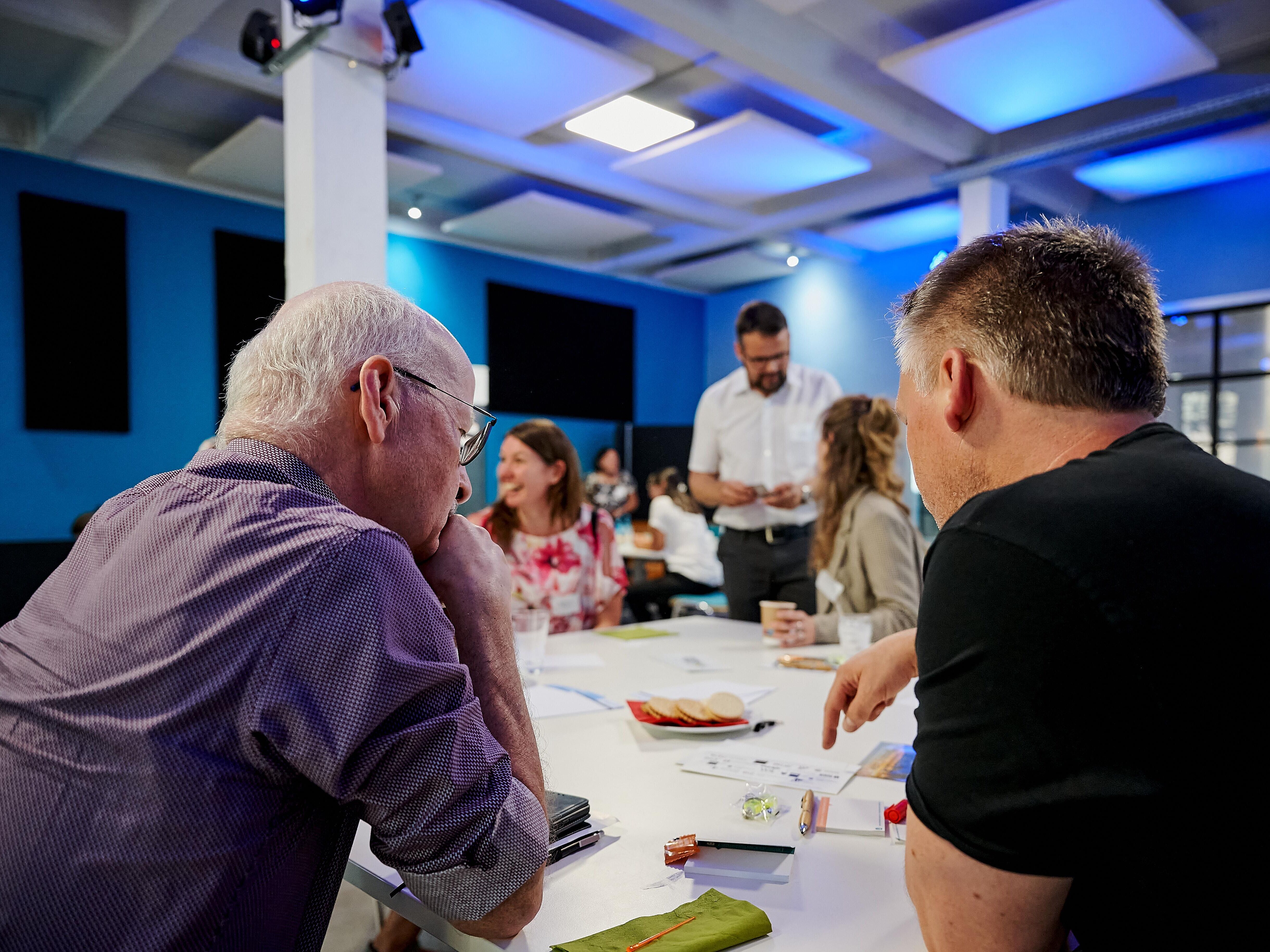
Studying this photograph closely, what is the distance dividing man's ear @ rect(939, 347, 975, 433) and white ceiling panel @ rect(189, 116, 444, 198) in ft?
16.0

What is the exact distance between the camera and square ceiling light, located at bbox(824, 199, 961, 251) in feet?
22.2

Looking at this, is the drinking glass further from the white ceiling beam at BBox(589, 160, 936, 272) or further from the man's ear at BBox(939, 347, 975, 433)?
the white ceiling beam at BBox(589, 160, 936, 272)

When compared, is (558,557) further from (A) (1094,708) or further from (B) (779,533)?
(A) (1094,708)

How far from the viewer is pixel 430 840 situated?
2.58ft

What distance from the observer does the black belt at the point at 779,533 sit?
370cm

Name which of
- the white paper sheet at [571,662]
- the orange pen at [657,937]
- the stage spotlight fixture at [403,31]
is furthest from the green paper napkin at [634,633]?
the stage spotlight fixture at [403,31]

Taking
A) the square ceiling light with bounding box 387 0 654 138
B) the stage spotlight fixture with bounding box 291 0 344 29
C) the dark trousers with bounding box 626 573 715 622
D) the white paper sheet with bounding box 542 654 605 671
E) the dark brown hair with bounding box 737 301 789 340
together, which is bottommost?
the dark trousers with bounding box 626 573 715 622

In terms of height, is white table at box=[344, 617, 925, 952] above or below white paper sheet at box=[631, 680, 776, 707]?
above

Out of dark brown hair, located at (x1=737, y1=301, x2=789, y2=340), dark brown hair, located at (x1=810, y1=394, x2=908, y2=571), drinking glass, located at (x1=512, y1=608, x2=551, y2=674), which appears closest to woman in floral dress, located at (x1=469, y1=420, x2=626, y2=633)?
dark brown hair, located at (x1=810, y1=394, x2=908, y2=571)

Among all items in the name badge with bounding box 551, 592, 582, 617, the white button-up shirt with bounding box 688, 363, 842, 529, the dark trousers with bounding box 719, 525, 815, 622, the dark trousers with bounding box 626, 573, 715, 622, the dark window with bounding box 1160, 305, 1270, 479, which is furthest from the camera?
the dark window with bounding box 1160, 305, 1270, 479

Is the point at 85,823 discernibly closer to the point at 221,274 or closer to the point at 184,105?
the point at 184,105

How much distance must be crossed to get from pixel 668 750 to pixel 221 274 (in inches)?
230

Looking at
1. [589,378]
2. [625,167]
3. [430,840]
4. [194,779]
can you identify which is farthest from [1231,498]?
[589,378]

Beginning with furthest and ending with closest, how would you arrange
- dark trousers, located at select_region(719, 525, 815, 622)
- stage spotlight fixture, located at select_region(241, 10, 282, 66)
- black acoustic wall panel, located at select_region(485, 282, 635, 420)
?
black acoustic wall panel, located at select_region(485, 282, 635, 420)
dark trousers, located at select_region(719, 525, 815, 622)
stage spotlight fixture, located at select_region(241, 10, 282, 66)
